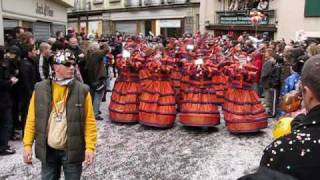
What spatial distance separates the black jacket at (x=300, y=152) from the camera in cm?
173

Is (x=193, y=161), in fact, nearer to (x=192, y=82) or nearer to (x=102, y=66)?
(x=192, y=82)

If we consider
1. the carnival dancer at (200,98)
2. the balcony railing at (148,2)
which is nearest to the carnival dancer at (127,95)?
the carnival dancer at (200,98)

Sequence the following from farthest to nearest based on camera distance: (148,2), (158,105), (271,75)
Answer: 1. (148,2)
2. (271,75)
3. (158,105)

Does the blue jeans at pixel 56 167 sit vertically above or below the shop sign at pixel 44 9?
below

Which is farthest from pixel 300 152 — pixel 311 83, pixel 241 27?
pixel 241 27

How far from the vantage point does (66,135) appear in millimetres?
3520

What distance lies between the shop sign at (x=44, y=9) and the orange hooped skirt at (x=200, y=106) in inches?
379

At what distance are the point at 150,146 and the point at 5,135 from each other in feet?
6.91

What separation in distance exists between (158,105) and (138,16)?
27.2 metres

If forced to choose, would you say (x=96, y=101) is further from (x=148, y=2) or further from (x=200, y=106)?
(x=148, y=2)

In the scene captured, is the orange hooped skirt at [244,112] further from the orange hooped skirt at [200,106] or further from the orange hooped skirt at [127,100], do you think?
the orange hooped skirt at [127,100]

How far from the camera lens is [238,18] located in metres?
24.4

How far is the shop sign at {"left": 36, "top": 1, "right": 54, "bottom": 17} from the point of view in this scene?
50.8ft

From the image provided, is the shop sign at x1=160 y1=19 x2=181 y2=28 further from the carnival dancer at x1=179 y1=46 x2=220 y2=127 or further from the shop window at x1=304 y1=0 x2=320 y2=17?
the carnival dancer at x1=179 y1=46 x2=220 y2=127
